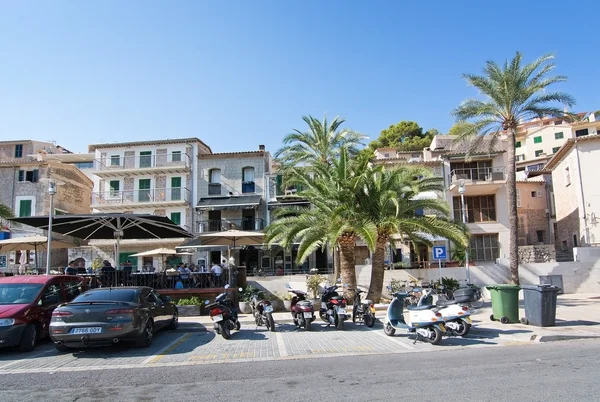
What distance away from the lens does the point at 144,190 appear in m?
37.5

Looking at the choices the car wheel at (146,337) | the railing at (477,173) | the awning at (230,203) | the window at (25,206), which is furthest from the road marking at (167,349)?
the window at (25,206)

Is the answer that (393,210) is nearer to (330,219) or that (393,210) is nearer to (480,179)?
(330,219)

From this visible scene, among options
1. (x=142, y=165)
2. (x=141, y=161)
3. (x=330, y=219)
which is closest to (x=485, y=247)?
(x=330, y=219)

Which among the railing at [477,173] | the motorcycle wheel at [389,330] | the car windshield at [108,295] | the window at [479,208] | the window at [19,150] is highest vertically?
the window at [19,150]

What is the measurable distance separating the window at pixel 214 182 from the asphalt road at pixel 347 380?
29948mm

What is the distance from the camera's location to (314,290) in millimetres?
17859

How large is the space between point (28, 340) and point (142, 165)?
3075cm

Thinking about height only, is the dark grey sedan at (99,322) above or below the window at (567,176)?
below

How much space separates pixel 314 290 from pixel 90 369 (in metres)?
11.1

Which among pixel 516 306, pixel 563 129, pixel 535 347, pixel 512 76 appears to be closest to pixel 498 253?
pixel 512 76

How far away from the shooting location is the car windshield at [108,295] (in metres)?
9.53

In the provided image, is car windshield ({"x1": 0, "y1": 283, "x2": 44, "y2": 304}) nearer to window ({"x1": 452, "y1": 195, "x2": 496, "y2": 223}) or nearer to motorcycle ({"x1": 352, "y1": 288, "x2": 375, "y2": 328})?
motorcycle ({"x1": 352, "y1": 288, "x2": 375, "y2": 328})

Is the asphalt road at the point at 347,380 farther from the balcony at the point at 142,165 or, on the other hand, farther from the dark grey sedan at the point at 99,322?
the balcony at the point at 142,165

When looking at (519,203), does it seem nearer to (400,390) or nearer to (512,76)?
(512,76)
